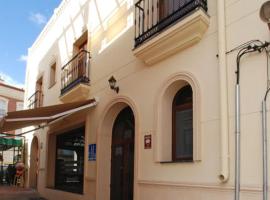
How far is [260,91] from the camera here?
546 centimetres

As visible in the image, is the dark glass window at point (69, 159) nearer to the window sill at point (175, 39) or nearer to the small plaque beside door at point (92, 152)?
Result: the small plaque beside door at point (92, 152)

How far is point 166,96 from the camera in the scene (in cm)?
765

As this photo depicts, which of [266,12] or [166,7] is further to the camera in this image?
[166,7]

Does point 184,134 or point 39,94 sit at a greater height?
point 39,94

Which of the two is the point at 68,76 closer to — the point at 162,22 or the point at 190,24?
the point at 162,22

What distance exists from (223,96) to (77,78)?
22.9 ft

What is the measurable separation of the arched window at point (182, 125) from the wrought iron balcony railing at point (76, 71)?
4604 millimetres

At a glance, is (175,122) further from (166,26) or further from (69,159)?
(69,159)

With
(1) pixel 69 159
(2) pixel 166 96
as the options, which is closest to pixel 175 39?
(2) pixel 166 96

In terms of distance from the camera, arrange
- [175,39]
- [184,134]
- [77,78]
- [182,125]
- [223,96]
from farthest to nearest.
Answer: [77,78] < [182,125] < [184,134] < [175,39] < [223,96]

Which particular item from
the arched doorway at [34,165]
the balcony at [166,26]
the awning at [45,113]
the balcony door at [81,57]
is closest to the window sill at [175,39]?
the balcony at [166,26]

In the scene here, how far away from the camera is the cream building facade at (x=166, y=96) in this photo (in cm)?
575

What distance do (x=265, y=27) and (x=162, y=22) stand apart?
260 centimetres

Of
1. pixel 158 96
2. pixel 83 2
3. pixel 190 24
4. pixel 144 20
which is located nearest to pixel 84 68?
pixel 83 2
